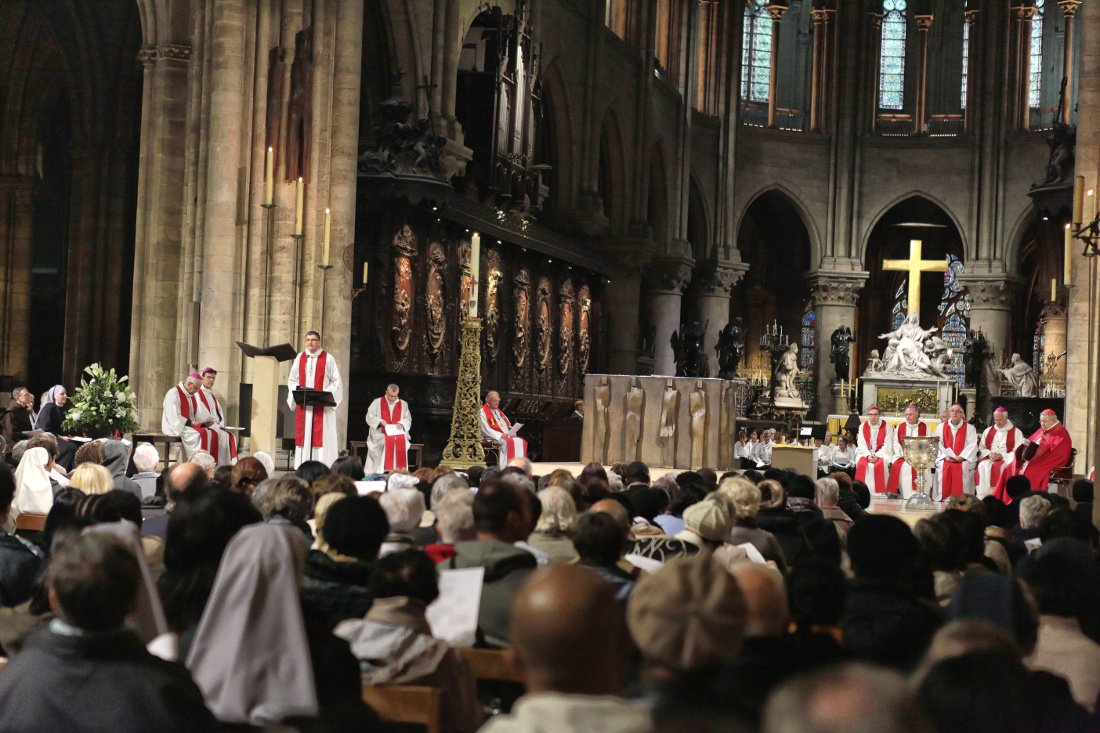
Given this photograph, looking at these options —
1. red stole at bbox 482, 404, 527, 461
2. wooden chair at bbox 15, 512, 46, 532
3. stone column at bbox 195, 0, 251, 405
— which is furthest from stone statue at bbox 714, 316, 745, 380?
wooden chair at bbox 15, 512, 46, 532

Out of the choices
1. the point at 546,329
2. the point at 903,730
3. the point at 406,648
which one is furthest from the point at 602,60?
the point at 903,730

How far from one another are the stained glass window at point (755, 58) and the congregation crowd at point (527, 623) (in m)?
37.0

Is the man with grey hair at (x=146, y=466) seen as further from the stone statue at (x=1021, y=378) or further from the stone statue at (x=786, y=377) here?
the stone statue at (x=1021, y=378)

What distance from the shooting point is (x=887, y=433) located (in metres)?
20.9

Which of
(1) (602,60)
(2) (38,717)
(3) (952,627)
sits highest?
(1) (602,60)

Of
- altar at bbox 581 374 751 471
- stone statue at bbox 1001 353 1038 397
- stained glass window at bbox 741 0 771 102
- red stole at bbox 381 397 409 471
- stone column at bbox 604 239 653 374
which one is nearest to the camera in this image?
red stole at bbox 381 397 409 471

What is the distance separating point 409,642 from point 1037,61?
4181cm

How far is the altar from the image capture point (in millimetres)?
22109

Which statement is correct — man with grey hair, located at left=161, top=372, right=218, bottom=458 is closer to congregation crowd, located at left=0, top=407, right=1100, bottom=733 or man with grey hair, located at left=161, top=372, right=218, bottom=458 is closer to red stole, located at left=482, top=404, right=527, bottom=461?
red stole, located at left=482, top=404, right=527, bottom=461

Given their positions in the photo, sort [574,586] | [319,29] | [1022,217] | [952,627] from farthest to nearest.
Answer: [1022,217]
[319,29]
[952,627]
[574,586]

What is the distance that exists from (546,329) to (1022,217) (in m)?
17.0

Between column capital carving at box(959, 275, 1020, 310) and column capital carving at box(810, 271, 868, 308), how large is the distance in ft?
9.14

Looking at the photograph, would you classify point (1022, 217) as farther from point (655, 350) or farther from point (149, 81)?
point (149, 81)

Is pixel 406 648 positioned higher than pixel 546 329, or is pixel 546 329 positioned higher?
pixel 546 329
